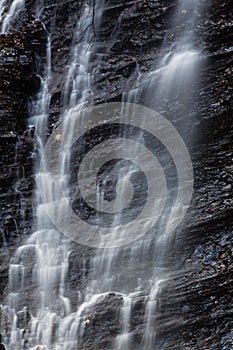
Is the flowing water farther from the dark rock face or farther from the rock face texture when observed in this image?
the dark rock face

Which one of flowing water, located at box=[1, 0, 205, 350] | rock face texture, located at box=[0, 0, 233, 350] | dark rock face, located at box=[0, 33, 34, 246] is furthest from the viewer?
dark rock face, located at box=[0, 33, 34, 246]

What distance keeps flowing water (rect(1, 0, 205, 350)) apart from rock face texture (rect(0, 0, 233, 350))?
0.14 metres

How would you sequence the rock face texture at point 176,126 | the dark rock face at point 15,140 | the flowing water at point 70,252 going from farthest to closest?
1. the dark rock face at point 15,140
2. the flowing water at point 70,252
3. the rock face texture at point 176,126

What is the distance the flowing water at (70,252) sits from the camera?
693cm

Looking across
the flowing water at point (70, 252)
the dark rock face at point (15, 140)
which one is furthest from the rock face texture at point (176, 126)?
the flowing water at point (70, 252)

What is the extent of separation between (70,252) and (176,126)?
3.13 meters

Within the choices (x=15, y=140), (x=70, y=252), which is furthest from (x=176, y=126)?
(x=15, y=140)

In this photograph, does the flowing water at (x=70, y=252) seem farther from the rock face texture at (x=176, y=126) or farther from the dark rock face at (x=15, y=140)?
the dark rock face at (x=15, y=140)

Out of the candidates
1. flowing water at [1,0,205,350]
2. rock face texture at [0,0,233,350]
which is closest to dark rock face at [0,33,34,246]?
rock face texture at [0,0,233,350]

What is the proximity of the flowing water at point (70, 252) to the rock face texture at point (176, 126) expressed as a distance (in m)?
0.14

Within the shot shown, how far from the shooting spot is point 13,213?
885 centimetres

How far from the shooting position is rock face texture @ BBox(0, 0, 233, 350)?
6.66 meters

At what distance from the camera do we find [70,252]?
7945mm

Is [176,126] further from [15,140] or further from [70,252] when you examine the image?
[15,140]
